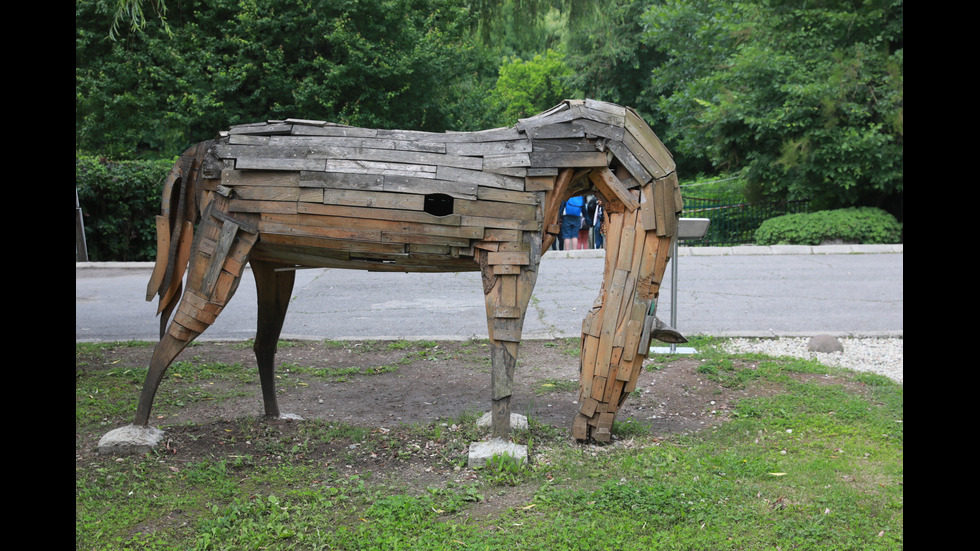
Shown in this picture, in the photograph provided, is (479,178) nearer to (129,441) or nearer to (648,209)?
(648,209)

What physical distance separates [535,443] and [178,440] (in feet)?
6.90

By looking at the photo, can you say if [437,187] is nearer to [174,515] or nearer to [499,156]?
[499,156]

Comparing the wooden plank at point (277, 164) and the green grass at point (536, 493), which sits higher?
the wooden plank at point (277, 164)

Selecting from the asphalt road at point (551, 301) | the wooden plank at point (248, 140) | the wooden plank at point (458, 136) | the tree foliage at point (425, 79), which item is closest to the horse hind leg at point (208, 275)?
the wooden plank at point (248, 140)

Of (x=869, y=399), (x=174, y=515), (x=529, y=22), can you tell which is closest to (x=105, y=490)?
(x=174, y=515)

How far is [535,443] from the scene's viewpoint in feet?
14.5

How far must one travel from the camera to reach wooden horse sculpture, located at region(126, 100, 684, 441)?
403 centimetres

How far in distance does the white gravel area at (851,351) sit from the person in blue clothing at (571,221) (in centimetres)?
634

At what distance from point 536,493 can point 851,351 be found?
15.0 feet

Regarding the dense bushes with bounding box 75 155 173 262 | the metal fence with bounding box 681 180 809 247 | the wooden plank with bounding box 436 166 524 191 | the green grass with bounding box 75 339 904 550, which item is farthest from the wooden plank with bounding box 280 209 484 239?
the metal fence with bounding box 681 180 809 247

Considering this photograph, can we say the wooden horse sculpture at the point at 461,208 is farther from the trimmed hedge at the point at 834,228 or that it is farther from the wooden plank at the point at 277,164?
the trimmed hedge at the point at 834,228

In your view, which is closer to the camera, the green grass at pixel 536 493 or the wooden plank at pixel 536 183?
the green grass at pixel 536 493

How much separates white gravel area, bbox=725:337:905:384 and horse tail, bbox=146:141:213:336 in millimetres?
4828

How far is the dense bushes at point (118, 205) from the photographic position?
1336cm
